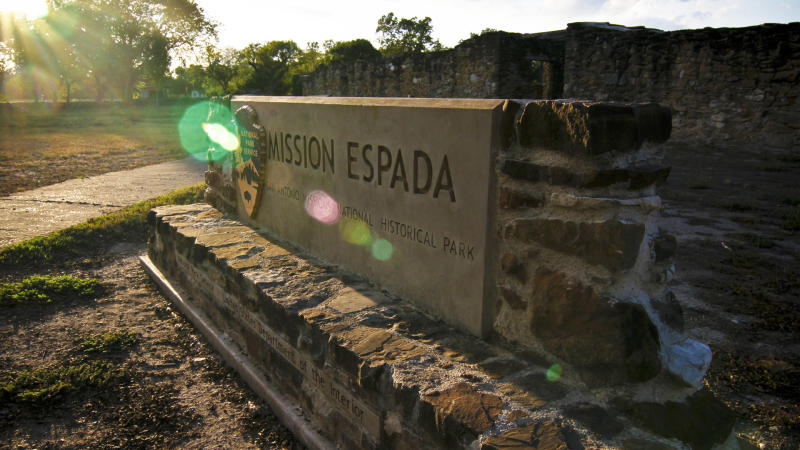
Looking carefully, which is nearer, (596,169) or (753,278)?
(596,169)

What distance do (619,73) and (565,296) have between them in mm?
10944

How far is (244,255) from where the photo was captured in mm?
3430

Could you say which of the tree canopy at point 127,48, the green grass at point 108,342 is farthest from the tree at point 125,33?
the green grass at point 108,342

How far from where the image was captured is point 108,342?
3457 millimetres

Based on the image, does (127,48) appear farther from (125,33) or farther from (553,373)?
(553,373)

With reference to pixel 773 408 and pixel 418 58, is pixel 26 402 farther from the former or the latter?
pixel 418 58

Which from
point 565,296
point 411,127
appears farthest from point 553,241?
point 411,127

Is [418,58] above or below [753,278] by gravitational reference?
above

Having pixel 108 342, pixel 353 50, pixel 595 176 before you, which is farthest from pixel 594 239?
pixel 353 50

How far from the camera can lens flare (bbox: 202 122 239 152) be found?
4453mm

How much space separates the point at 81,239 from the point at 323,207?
375 centimetres

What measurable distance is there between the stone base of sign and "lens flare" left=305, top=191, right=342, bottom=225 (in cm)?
28

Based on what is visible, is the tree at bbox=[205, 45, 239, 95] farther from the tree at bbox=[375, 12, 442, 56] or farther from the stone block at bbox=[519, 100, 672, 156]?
the stone block at bbox=[519, 100, 672, 156]

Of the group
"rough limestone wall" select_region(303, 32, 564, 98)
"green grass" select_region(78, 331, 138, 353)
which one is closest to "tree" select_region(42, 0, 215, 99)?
"rough limestone wall" select_region(303, 32, 564, 98)
